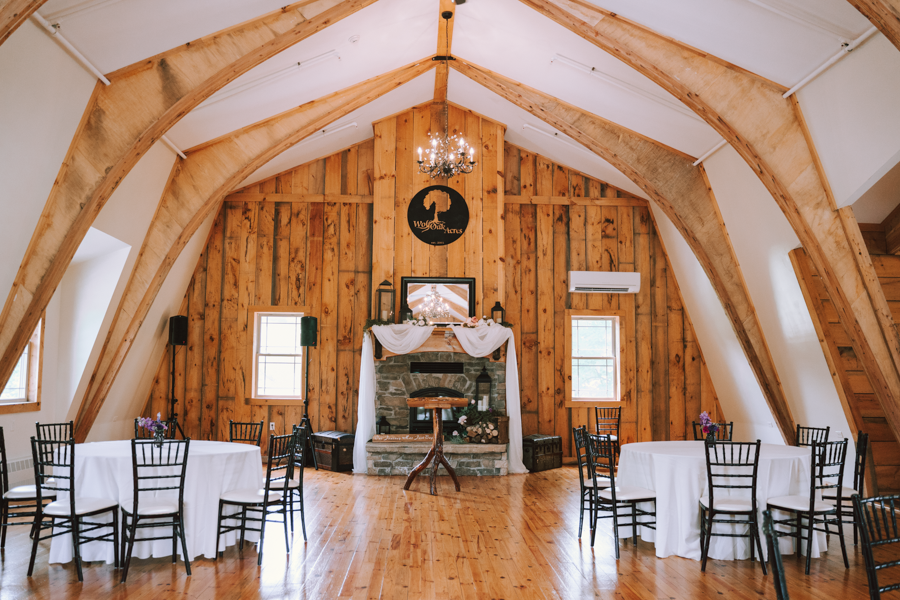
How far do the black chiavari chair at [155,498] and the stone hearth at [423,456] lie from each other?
152 inches

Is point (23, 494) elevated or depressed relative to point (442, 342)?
depressed

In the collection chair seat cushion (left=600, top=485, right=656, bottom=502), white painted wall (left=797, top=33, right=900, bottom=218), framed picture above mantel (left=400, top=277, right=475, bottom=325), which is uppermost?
white painted wall (left=797, top=33, right=900, bottom=218)

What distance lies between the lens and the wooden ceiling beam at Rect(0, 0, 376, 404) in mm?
5168

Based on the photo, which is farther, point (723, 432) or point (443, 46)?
point (723, 432)

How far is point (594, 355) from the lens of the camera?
10.1 meters

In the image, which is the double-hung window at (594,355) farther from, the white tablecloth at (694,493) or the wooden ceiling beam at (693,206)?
the white tablecloth at (694,493)

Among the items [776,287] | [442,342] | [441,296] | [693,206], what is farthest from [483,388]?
[776,287]

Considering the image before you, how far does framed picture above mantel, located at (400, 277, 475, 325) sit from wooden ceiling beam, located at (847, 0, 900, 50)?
6266 mm

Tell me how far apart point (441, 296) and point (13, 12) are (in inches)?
255

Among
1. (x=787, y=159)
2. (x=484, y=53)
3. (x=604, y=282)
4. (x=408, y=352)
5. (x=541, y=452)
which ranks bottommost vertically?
(x=541, y=452)

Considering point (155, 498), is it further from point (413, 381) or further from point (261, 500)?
point (413, 381)

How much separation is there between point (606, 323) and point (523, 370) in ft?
5.05

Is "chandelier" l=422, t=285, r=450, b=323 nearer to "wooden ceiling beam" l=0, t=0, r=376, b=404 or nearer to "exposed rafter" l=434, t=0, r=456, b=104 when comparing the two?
"exposed rafter" l=434, t=0, r=456, b=104

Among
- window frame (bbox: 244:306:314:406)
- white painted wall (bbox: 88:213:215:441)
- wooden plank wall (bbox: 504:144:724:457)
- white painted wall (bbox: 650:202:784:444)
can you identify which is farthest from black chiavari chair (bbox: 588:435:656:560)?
white painted wall (bbox: 88:213:215:441)
